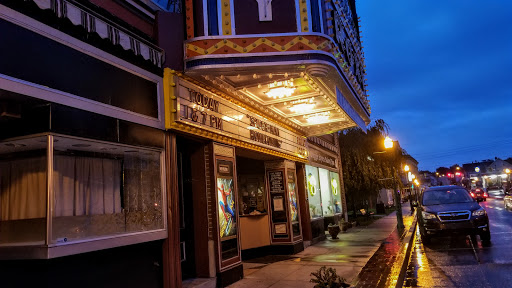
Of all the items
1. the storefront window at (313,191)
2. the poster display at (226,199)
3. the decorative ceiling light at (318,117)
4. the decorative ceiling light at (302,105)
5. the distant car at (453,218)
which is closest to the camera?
the poster display at (226,199)

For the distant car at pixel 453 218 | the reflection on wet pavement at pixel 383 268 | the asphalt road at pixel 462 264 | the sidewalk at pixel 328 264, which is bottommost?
the asphalt road at pixel 462 264

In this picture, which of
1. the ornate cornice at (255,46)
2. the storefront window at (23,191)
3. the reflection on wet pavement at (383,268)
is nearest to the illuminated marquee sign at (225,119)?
the ornate cornice at (255,46)

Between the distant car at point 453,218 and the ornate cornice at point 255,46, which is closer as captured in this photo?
the ornate cornice at point 255,46

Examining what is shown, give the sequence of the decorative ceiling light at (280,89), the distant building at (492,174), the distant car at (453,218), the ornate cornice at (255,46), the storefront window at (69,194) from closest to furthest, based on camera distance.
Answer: the storefront window at (69,194) < the ornate cornice at (255,46) < the decorative ceiling light at (280,89) < the distant car at (453,218) < the distant building at (492,174)

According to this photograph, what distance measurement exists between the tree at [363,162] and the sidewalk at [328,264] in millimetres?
9719

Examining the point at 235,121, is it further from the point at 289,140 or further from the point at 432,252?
the point at 432,252

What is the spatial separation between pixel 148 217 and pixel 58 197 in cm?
179

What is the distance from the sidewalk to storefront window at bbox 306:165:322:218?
1537 mm

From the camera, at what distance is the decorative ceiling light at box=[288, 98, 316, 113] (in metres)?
10.3

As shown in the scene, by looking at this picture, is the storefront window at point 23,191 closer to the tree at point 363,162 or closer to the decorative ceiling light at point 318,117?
the decorative ceiling light at point 318,117

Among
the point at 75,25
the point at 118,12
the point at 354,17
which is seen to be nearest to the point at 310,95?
the point at 118,12

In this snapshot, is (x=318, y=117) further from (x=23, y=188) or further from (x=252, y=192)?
(x=23, y=188)

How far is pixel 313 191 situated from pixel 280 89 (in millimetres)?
7475

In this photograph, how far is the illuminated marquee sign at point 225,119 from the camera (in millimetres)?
7473
